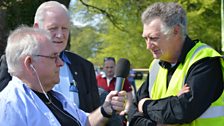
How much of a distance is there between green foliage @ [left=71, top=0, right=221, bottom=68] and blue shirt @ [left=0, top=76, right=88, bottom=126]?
12497mm

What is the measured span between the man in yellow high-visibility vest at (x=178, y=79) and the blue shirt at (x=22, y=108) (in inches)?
39.8

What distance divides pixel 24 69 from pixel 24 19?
9641 millimetres

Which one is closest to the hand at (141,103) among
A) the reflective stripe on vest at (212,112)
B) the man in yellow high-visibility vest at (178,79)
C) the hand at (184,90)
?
the man in yellow high-visibility vest at (178,79)

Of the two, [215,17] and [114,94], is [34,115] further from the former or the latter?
[215,17]

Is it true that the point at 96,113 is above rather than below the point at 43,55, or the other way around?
below

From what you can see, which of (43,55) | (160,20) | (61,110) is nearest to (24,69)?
(43,55)

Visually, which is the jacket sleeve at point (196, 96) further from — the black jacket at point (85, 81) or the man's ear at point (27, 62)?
the man's ear at point (27, 62)

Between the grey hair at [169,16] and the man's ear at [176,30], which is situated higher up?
the grey hair at [169,16]

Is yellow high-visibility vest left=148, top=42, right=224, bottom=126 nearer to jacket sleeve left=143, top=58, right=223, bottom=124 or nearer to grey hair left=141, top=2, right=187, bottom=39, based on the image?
jacket sleeve left=143, top=58, right=223, bottom=124

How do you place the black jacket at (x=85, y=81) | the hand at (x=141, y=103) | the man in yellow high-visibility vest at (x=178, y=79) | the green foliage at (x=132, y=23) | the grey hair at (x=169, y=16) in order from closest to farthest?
the man in yellow high-visibility vest at (x=178, y=79) < the grey hair at (x=169, y=16) < the hand at (x=141, y=103) < the black jacket at (x=85, y=81) < the green foliage at (x=132, y=23)

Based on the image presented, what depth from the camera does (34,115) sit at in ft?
8.92

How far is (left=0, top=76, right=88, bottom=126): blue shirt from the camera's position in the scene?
2629mm

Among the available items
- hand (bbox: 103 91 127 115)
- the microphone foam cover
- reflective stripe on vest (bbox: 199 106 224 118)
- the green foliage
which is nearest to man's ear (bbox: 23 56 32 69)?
hand (bbox: 103 91 127 115)

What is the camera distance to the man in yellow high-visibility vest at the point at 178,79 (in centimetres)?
339
